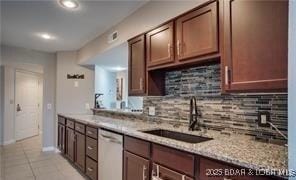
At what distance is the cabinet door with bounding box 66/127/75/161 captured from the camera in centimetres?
377

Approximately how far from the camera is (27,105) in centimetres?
657

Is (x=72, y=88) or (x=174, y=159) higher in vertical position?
(x=72, y=88)

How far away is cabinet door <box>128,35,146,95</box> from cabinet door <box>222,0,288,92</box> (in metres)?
1.17

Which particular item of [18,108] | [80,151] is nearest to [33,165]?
[80,151]

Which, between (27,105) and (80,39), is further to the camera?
(27,105)

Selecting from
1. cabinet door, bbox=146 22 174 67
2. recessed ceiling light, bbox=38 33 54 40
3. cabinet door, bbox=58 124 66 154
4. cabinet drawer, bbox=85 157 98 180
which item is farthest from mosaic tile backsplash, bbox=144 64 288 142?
cabinet door, bbox=58 124 66 154

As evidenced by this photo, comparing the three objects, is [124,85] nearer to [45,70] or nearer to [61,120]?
[61,120]

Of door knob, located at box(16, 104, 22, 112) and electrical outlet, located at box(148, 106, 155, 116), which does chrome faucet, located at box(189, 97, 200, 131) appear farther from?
door knob, located at box(16, 104, 22, 112)

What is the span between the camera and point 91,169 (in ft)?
9.76

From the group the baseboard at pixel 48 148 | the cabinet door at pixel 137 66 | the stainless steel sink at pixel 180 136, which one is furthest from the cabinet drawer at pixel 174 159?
the baseboard at pixel 48 148

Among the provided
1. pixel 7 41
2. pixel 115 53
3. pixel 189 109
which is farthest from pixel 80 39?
pixel 189 109

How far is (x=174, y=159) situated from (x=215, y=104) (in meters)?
0.73

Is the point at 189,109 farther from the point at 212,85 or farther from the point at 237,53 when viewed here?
the point at 237,53
